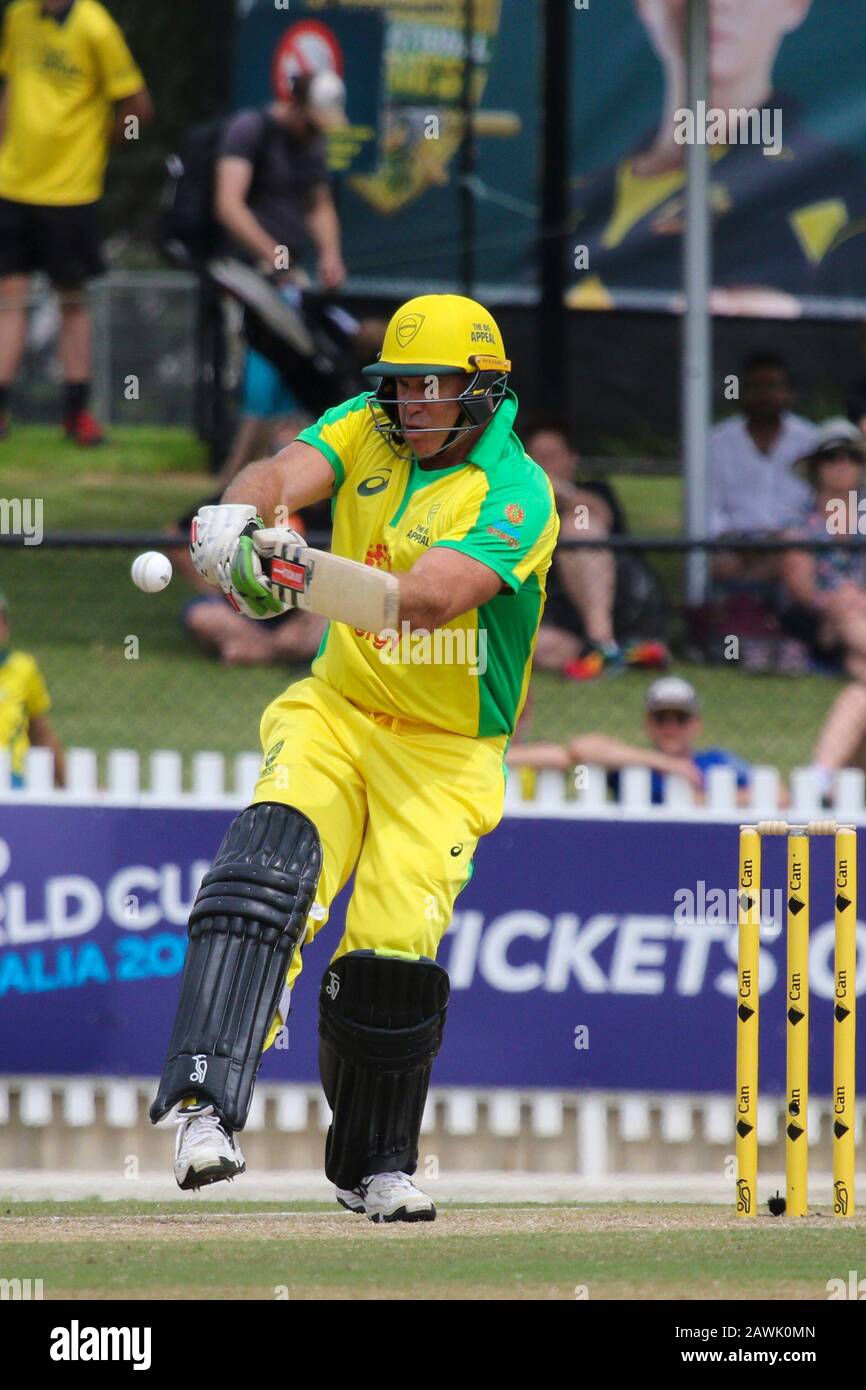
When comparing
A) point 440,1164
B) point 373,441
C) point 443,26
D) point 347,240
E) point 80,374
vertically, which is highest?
point 443,26

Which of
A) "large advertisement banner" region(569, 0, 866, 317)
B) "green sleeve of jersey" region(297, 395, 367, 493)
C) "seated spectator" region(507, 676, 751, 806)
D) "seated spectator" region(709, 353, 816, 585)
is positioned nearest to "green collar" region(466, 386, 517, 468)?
"green sleeve of jersey" region(297, 395, 367, 493)

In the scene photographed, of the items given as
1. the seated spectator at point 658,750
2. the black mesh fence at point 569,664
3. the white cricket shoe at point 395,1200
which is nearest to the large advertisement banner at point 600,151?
the black mesh fence at point 569,664

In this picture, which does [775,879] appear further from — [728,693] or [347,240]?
[347,240]

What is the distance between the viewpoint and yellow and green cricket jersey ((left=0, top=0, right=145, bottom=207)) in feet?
37.7

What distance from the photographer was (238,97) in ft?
45.6

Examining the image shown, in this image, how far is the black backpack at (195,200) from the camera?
11.9m

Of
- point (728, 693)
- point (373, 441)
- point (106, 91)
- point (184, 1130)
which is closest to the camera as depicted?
point (184, 1130)

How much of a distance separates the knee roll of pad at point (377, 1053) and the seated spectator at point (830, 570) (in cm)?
470

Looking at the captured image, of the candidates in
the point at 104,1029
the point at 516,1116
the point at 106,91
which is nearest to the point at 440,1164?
the point at 516,1116

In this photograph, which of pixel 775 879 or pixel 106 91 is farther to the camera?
pixel 106 91

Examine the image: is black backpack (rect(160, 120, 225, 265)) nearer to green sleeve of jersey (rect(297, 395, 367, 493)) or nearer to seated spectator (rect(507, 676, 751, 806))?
seated spectator (rect(507, 676, 751, 806))

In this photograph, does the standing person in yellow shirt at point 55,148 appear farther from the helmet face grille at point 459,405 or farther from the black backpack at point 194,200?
the helmet face grille at point 459,405

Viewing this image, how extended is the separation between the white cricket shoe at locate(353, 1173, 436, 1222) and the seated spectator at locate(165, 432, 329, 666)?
4.78m

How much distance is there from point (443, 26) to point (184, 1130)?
33.2ft
